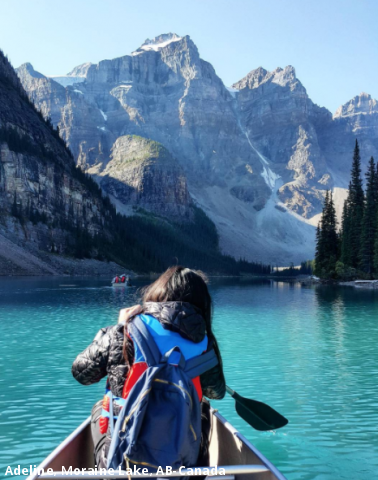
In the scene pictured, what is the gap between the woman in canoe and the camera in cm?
527

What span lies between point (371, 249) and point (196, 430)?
3714 inches

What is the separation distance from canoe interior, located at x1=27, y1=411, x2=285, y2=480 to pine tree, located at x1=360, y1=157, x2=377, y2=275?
90.2m

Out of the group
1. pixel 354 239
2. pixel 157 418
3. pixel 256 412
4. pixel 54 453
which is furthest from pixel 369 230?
pixel 157 418

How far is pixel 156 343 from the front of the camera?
206 inches

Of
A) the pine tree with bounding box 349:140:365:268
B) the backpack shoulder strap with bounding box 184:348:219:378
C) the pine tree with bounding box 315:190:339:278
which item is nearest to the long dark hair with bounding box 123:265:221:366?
the backpack shoulder strap with bounding box 184:348:219:378

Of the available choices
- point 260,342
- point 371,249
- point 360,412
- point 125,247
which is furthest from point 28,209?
point 360,412

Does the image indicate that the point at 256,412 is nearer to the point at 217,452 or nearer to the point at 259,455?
the point at 217,452

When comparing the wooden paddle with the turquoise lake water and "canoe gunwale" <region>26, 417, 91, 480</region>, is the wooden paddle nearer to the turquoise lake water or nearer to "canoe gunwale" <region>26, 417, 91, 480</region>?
the turquoise lake water

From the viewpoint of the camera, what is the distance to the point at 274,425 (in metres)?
8.30

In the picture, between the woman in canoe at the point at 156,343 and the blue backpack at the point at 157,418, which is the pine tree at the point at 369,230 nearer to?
the woman in canoe at the point at 156,343

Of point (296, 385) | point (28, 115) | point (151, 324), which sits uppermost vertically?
point (28, 115)

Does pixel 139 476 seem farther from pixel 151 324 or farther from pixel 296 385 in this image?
pixel 296 385

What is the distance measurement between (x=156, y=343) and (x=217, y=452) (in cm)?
317

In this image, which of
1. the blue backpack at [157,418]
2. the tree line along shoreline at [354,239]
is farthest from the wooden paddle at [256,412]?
the tree line along shoreline at [354,239]
